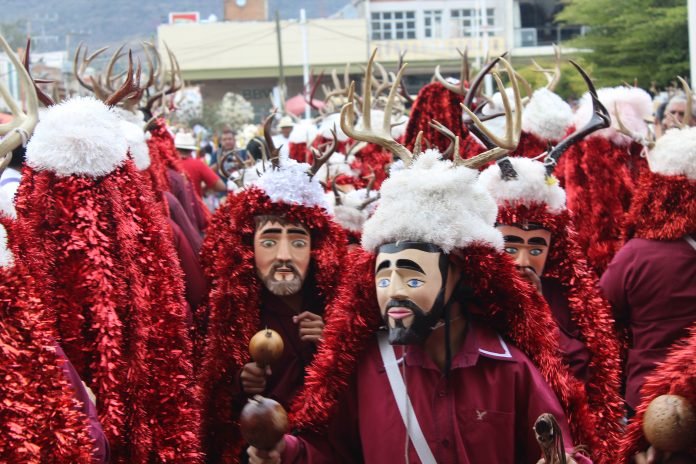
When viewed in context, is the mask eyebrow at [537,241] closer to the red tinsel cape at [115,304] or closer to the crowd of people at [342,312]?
the crowd of people at [342,312]

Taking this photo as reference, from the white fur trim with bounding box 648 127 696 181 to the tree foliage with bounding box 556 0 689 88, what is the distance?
16.6 metres

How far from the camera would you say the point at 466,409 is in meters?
3.56

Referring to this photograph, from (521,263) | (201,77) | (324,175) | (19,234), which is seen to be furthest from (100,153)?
(201,77)

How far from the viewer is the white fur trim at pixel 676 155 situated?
17.4 ft

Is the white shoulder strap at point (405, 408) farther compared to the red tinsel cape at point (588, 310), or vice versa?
the red tinsel cape at point (588, 310)

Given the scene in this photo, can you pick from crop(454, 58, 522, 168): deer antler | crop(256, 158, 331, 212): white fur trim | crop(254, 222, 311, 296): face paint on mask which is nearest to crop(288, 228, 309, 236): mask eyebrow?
crop(254, 222, 311, 296): face paint on mask

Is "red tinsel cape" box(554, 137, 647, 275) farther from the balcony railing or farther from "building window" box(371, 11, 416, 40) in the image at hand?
"building window" box(371, 11, 416, 40)

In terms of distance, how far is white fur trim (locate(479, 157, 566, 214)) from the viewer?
4.91m

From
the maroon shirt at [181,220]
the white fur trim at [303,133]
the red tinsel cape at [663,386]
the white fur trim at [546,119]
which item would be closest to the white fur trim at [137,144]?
the maroon shirt at [181,220]

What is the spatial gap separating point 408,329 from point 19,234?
4.76ft

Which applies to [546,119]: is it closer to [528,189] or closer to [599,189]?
[599,189]

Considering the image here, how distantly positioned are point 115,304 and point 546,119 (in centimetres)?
389

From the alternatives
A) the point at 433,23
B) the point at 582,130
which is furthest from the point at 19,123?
the point at 433,23

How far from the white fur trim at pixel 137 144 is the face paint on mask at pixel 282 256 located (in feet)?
4.57
